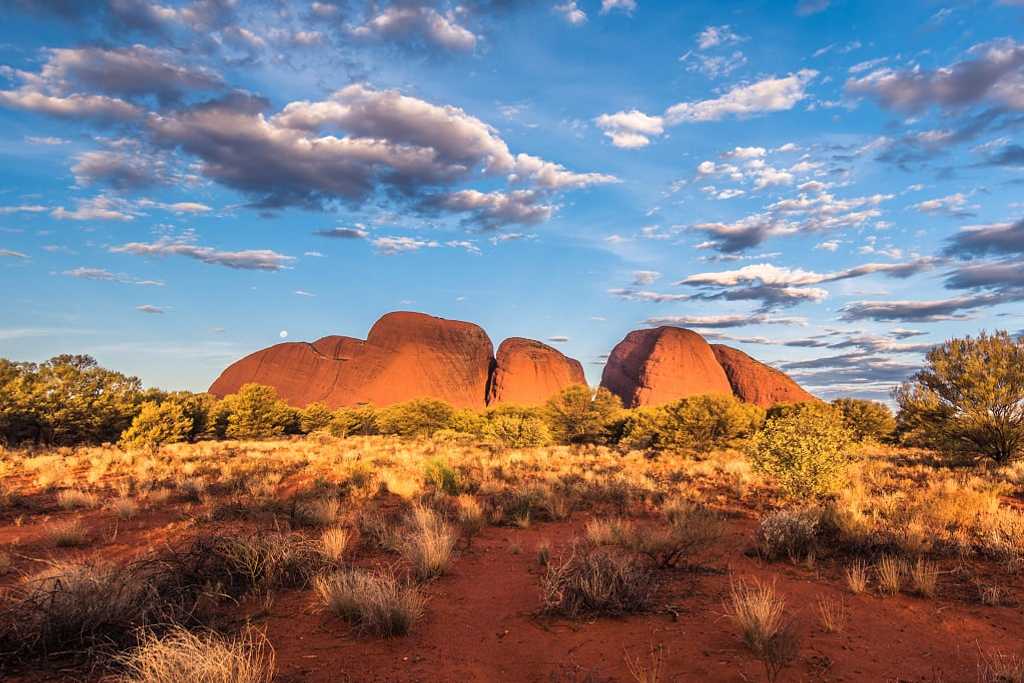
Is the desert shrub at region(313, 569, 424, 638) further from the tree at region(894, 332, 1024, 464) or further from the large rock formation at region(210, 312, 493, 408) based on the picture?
the large rock formation at region(210, 312, 493, 408)

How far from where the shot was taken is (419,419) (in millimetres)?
42031

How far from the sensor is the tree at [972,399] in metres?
16.0

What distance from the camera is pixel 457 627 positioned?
526cm

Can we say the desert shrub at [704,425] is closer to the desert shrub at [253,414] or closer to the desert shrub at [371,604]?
the desert shrub at [371,604]

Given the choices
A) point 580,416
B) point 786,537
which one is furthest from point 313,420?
point 786,537

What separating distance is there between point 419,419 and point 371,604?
3770 cm

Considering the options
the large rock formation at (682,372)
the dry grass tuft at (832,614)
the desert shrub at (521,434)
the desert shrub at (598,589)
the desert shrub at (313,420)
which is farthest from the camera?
the large rock formation at (682,372)

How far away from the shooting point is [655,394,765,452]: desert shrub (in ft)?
90.5

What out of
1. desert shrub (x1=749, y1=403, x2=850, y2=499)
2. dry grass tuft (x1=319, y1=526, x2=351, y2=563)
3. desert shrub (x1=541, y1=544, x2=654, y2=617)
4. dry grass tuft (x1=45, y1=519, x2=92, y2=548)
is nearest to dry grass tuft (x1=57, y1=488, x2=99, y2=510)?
dry grass tuft (x1=45, y1=519, x2=92, y2=548)

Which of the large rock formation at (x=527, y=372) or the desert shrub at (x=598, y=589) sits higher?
the large rock formation at (x=527, y=372)

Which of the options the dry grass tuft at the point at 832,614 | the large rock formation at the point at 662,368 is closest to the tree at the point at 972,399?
the dry grass tuft at the point at 832,614

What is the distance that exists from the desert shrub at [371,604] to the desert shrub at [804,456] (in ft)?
35.2

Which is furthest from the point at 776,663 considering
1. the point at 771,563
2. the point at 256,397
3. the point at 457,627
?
the point at 256,397

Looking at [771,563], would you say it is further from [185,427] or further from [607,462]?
[185,427]
